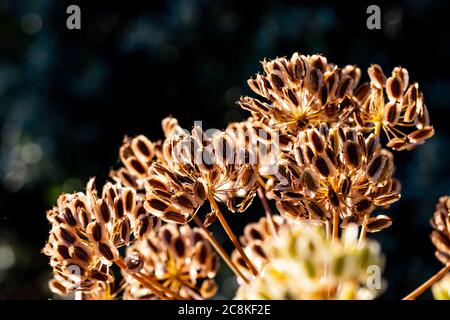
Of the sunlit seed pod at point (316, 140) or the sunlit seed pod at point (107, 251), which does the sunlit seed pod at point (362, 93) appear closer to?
the sunlit seed pod at point (316, 140)

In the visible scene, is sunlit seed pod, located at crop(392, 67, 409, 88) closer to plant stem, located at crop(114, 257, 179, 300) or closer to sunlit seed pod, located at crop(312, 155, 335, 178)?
sunlit seed pod, located at crop(312, 155, 335, 178)

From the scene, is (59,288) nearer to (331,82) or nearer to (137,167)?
(137,167)

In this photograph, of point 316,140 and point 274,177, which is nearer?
point 316,140

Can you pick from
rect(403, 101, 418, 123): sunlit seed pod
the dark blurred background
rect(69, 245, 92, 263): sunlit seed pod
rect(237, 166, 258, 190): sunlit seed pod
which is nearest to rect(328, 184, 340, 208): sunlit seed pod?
rect(237, 166, 258, 190): sunlit seed pod

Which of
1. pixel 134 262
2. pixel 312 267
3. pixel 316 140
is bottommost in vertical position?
pixel 312 267

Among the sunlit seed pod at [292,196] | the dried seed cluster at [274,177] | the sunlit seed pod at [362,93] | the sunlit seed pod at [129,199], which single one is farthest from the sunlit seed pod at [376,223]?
the sunlit seed pod at [129,199]

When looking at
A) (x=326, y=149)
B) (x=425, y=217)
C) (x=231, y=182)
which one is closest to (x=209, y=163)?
(x=231, y=182)

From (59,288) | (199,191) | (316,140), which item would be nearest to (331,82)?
(316,140)
